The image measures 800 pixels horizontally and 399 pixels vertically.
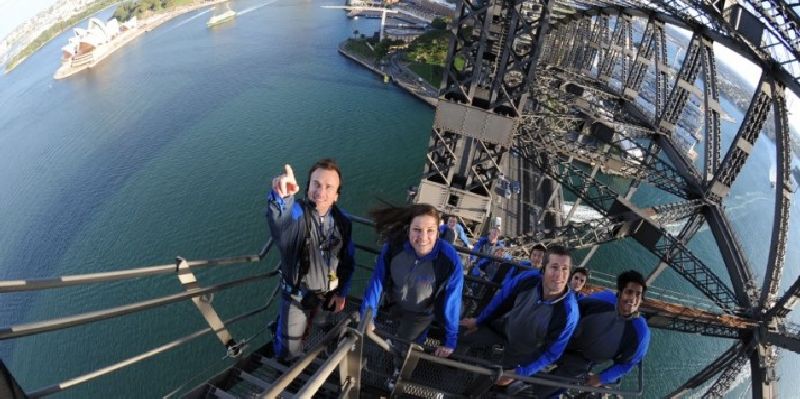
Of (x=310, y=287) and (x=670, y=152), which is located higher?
(x=310, y=287)

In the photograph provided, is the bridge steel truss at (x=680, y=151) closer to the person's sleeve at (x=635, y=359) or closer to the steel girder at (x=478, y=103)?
the steel girder at (x=478, y=103)

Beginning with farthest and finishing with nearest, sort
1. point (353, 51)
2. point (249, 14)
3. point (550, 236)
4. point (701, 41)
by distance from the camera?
1. point (249, 14)
2. point (353, 51)
3. point (550, 236)
4. point (701, 41)

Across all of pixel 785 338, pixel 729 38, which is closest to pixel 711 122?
pixel 729 38

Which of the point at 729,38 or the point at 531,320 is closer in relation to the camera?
the point at 531,320

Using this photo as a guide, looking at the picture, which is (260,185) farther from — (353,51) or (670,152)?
(353,51)

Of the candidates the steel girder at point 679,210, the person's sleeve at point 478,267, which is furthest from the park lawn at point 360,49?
the person's sleeve at point 478,267

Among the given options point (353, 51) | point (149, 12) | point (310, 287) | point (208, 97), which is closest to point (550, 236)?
point (310, 287)

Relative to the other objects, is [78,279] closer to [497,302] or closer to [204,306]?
[204,306]
